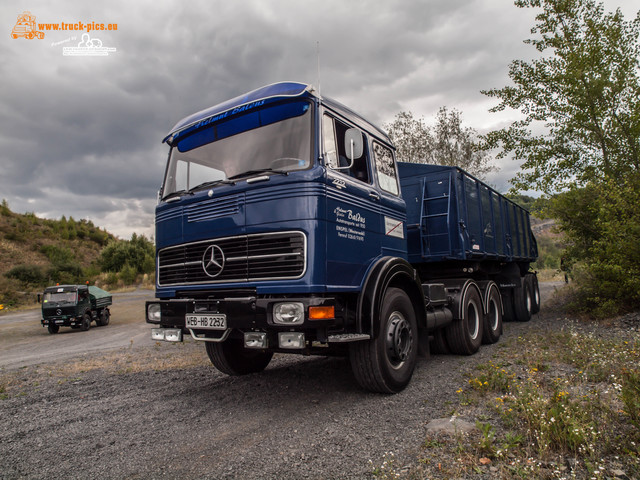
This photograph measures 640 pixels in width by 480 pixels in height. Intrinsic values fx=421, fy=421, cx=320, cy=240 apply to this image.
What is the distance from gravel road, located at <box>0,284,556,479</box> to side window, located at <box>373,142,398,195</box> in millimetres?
2455

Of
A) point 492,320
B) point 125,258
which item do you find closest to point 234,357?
point 492,320

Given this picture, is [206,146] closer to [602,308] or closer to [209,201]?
[209,201]

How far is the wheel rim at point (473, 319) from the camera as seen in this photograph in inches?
285

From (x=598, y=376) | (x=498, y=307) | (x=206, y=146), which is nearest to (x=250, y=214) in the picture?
(x=206, y=146)

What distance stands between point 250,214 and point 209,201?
0.59m

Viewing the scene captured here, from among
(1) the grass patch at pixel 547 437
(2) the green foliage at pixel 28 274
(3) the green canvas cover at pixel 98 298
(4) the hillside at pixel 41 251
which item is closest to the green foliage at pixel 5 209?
(4) the hillside at pixel 41 251

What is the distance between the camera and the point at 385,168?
5484 mm

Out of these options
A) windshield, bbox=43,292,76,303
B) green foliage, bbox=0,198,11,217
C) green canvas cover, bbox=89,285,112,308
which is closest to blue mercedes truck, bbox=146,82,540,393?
windshield, bbox=43,292,76,303

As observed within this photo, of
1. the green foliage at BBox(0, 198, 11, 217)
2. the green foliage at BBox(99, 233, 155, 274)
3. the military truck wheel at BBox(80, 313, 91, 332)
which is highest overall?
the green foliage at BBox(0, 198, 11, 217)

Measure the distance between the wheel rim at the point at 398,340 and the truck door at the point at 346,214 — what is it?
725mm

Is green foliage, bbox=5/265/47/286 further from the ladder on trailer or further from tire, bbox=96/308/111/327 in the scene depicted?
the ladder on trailer

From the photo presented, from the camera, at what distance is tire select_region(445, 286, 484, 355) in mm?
6719

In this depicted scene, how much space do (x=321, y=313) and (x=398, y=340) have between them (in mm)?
1392

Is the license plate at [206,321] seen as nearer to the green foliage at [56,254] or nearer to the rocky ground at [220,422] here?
the rocky ground at [220,422]
